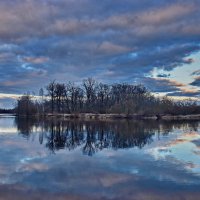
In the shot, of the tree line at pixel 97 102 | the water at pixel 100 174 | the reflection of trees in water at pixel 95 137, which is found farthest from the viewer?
the tree line at pixel 97 102

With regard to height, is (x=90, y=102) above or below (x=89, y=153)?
above

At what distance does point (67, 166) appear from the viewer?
16281mm

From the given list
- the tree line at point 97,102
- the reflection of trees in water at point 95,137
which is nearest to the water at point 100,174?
the reflection of trees in water at point 95,137

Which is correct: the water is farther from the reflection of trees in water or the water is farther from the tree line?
the tree line

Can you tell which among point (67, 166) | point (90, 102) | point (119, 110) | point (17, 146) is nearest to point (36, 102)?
point (90, 102)

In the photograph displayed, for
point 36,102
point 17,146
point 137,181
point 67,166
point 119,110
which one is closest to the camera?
point 137,181

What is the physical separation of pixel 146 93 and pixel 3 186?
4626 inches

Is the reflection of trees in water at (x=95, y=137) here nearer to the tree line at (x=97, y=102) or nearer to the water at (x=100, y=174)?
the water at (x=100, y=174)

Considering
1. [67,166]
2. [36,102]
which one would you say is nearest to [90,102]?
[36,102]

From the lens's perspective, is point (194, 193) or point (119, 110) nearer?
point (194, 193)

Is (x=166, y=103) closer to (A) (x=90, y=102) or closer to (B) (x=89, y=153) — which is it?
(A) (x=90, y=102)

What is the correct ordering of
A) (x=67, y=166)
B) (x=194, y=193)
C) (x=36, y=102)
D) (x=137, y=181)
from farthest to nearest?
1. (x=36, y=102)
2. (x=67, y=166)
3. (x=137, y=181)
4. (x=194, y=193)

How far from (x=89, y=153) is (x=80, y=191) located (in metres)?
9.86

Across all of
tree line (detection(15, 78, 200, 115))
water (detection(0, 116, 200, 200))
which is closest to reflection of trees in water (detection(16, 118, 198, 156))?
water (detection(0, 116, 200, 200))
